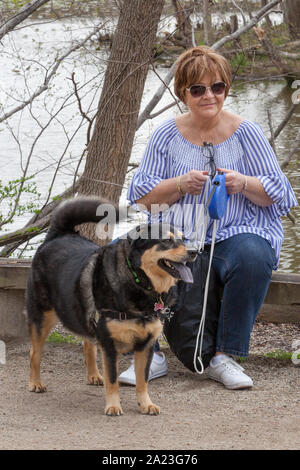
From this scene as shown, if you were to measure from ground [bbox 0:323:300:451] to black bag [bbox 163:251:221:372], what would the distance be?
197mm

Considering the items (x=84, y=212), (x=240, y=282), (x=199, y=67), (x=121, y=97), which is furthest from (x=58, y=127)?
(x=240, y=282)

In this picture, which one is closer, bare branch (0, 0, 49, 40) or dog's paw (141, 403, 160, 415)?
dog's paw (141, 403, 160, 415)

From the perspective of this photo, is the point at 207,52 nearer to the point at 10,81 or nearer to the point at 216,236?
the point at 216,236

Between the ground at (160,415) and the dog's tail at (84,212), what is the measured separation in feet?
3.21

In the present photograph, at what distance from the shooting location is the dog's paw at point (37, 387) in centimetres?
414

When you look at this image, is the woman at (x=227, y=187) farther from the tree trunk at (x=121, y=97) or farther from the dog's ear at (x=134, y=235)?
the tree trunk at (x=121, y=97)

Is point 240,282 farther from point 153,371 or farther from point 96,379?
point 96,379

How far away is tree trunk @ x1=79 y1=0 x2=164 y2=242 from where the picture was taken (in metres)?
5.52

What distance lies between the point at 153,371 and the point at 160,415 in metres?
0.66

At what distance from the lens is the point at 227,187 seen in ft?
13.2

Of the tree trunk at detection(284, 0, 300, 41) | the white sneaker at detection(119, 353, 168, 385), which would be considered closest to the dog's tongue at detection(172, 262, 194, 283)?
the white sneaker at detection(119, 353, 168, 385)

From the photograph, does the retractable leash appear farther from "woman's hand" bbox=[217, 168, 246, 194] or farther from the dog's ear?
the dog's ear

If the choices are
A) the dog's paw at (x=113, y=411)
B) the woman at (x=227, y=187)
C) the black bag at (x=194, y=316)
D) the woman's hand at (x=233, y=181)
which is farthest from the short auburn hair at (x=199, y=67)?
the dog's paw at (x=113, y=411)
